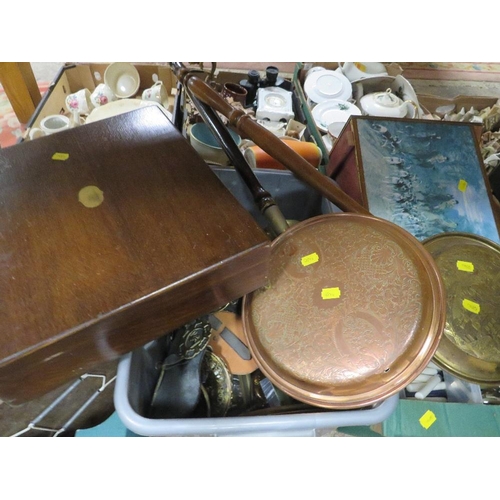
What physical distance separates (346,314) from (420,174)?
2.11 feet

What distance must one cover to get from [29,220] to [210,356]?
0.50m

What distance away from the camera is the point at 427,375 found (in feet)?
3.37

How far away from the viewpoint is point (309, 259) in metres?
0.71

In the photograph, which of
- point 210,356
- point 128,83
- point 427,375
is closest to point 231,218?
point 210,356

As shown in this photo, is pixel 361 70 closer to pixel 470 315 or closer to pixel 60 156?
pixel 470 315

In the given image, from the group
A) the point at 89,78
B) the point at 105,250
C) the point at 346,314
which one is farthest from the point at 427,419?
the point at 89,78

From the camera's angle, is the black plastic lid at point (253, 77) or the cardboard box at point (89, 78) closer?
the cardboard box at point (89, 78)

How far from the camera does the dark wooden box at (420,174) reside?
1020mm

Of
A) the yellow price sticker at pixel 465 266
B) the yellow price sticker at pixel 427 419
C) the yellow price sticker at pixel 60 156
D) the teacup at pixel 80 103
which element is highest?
the yellow price sticker at pixel 60 156

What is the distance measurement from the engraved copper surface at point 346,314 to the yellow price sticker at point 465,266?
327mm

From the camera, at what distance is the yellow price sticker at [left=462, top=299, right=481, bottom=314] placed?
892 millimetres

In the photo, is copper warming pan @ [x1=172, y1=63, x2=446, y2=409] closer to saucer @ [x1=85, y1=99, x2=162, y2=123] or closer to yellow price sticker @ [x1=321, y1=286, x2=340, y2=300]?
yellow price sticker @ [x1=321, y1=286, x2=340, y2=300]

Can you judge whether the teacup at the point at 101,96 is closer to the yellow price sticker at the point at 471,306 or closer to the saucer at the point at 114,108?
the saucer at the point at 114,108

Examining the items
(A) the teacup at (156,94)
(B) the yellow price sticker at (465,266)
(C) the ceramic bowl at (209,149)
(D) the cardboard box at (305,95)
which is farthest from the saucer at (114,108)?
(B) the yellow price sticker at (465,266)
